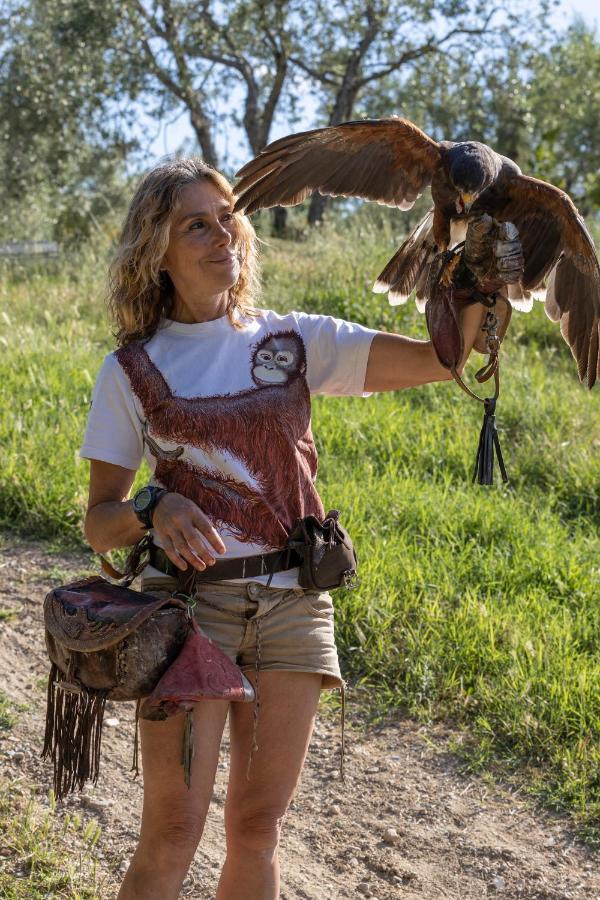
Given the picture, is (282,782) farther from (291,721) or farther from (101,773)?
(101,773)

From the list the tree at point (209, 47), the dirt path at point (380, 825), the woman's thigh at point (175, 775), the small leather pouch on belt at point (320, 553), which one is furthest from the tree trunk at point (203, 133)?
the woman's thigh at point (175, 775)

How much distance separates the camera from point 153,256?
2.36 meters

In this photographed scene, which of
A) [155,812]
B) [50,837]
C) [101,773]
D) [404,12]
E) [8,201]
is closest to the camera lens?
[155,812]

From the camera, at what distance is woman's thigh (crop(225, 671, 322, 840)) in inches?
86.8

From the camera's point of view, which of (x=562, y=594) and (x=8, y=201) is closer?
(x=562, y=594)

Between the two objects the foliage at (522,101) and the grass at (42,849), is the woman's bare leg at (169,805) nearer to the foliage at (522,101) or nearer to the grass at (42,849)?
the grass at (42,849)

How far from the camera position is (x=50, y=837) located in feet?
10.0

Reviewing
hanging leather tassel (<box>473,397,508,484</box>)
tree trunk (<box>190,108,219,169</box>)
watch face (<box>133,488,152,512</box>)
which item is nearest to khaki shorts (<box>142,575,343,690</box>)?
watch face (<box>133,488,152,512</box>)

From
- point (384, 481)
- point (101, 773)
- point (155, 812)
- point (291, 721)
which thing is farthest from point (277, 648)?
point (384, 481)

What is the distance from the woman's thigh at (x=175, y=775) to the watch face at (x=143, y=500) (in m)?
0.44

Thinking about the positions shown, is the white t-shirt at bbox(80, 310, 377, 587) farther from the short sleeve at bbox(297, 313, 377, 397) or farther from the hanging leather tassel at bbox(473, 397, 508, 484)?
the hanging leather tassel at bbox(473, 397, 508, 484)

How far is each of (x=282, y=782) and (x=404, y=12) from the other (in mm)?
14401

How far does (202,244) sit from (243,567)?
77 centimetres

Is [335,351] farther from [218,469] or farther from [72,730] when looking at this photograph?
[72,730]
